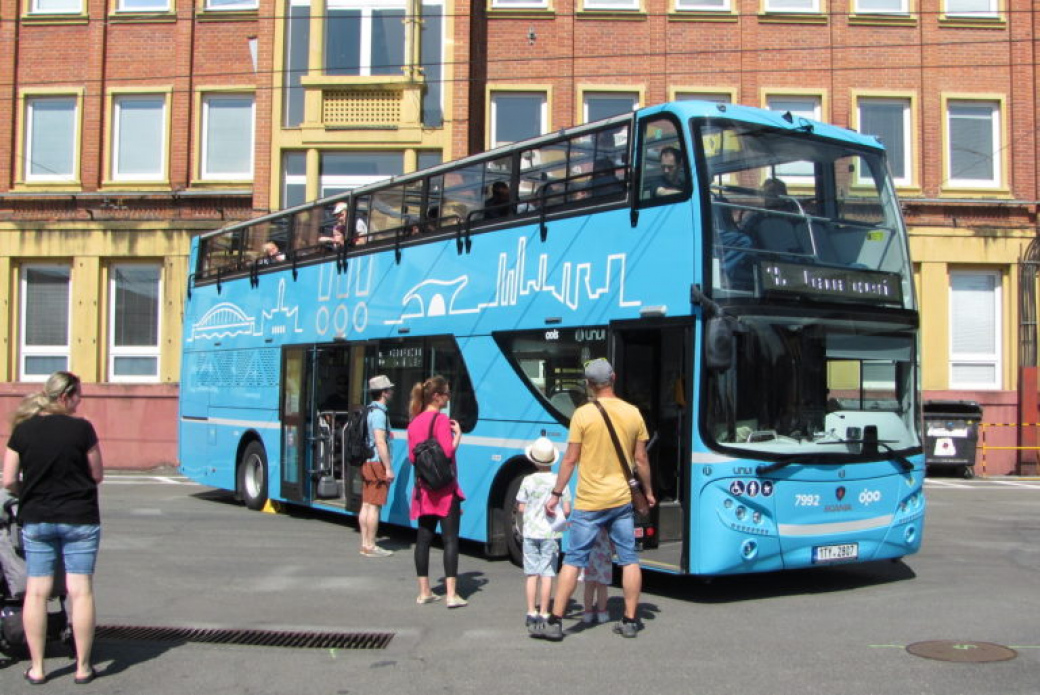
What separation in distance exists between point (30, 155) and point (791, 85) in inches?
670

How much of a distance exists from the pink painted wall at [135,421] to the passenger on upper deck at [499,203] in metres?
14.6

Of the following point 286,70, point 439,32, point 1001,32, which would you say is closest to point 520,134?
point 439,32

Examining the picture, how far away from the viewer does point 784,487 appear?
8086 millimetres

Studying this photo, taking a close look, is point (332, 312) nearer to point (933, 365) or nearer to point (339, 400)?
point (339, 400)

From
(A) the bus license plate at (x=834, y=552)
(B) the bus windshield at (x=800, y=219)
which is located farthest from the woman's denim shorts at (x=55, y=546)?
(A) the bus license plate at (x=834, y=552)

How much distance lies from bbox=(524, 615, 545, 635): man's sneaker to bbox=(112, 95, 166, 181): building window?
19540 mm

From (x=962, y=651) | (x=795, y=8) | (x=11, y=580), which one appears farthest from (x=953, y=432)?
(x=11, y=580)

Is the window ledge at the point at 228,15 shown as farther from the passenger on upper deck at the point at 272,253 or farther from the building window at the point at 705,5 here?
the passenger on upper deck at the point at 272,253

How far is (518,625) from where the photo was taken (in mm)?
7613

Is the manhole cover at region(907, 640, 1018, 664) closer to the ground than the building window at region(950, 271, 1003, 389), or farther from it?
closer to the ground

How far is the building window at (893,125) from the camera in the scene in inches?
915

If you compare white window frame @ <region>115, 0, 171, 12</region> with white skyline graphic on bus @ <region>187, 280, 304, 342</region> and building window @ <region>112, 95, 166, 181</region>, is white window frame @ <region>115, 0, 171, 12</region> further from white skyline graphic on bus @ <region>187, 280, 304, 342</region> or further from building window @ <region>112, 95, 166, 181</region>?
white skyline graphic on bus @ <region>187, 280, 304, 342</region>

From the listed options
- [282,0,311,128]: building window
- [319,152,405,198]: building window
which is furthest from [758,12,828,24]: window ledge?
[282,0,311,128]: building window

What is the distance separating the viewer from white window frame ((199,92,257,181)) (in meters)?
23.7
